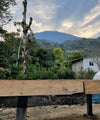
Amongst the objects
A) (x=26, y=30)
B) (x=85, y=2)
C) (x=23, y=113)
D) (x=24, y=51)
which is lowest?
(x=23, y=113)

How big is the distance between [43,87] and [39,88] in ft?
0.09

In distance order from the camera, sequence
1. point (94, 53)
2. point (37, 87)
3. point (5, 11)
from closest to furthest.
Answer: point (37, 87), point (5, 11), point (94, 53)

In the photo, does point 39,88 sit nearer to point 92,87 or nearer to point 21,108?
point 21,108

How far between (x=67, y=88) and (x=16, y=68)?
4.63m

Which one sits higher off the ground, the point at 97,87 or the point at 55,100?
the point at 97,87

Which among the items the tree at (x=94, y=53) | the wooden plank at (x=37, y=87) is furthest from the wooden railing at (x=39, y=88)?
the tree at (x=94, y=53)

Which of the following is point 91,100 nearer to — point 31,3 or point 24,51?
point 24,51

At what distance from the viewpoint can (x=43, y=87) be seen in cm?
67

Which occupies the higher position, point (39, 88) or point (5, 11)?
point (5, 11)

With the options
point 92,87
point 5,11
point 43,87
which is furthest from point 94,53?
point 43,87

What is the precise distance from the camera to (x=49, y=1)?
5051 mm

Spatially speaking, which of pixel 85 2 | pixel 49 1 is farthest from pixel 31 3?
pixel 85 2

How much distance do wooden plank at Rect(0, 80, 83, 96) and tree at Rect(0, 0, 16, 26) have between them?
21.0 ft

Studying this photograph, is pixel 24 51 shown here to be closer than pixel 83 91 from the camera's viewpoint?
No
